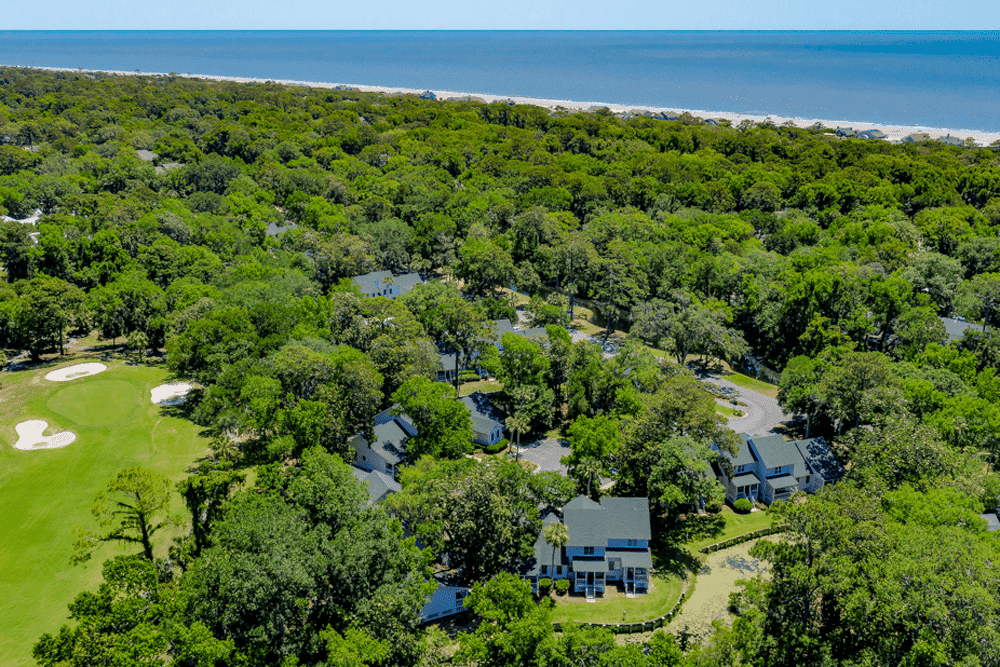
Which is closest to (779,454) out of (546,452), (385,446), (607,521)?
(607,521)

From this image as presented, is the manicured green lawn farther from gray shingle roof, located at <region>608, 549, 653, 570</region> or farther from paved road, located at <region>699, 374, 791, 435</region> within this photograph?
gray shingle roof, located at <region>608, 549, 653, 570</region>

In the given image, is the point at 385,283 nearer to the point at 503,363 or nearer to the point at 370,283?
the point at 370,283

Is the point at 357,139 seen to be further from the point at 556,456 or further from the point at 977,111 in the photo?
the point at 977,111

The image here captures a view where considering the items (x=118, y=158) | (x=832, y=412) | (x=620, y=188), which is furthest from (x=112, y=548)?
(x=118, y=158)

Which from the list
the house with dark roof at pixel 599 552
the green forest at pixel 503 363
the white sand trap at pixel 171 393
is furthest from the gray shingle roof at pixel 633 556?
the white sand trap at pixel 171 393

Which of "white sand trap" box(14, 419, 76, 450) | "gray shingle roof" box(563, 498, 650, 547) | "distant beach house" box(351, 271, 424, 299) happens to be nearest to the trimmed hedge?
"gray shingle roof" box(563, 498, 650, 547)

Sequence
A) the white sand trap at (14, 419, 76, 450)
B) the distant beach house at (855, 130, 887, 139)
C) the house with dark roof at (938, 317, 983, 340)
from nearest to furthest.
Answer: the white sand trap at (14, 419, 76, 450)
the house with dark roof at (938, 317, 983, 340)
the distant beach house at (855, 130, 887, 139)
